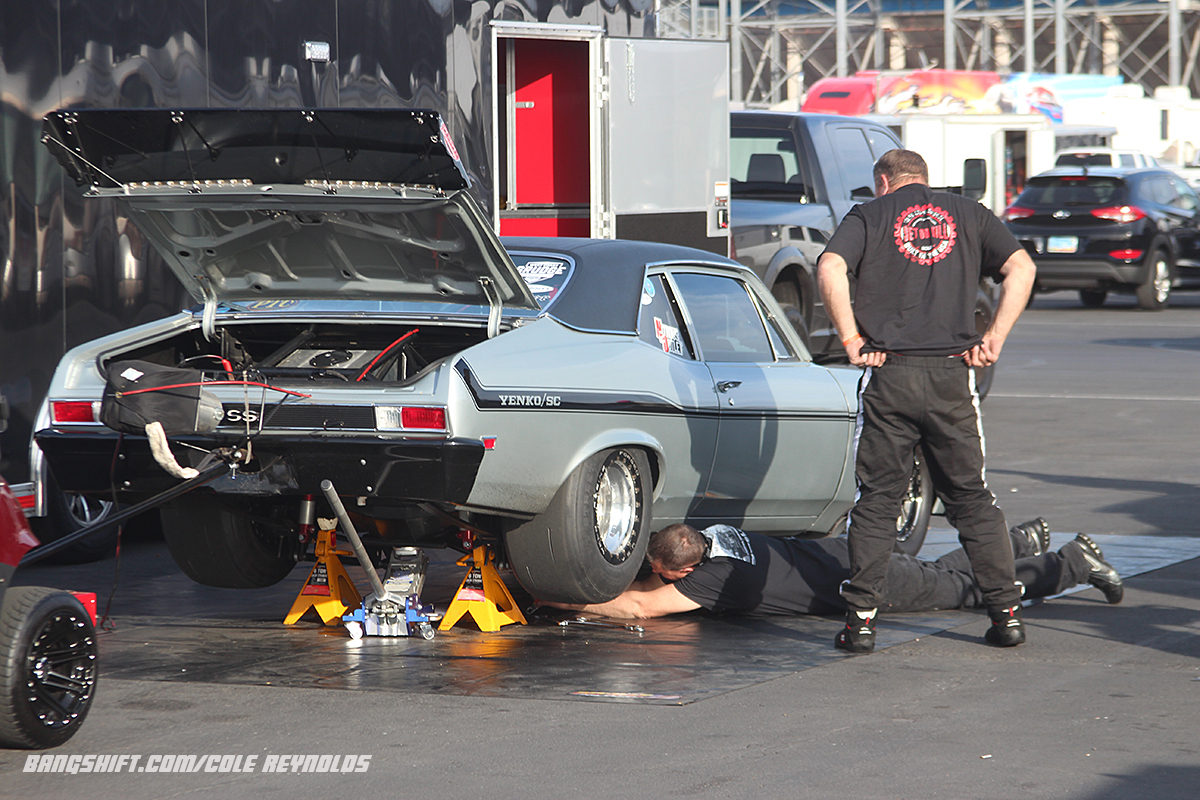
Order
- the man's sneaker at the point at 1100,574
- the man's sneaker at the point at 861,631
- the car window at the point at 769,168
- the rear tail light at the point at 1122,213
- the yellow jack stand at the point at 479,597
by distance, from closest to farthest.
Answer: the man's sneaker at the point at 861,631 < the yellow jack stand at the point at 479,597 < the man's sneaker at the point at 1100,574 < the car window at the point at 769,168 < the rear tail light at the point at 1122,213

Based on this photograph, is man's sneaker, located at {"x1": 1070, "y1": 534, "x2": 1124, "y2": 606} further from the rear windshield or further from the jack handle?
the rear windshield

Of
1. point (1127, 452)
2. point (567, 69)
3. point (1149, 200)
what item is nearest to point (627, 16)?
point (567, 69)

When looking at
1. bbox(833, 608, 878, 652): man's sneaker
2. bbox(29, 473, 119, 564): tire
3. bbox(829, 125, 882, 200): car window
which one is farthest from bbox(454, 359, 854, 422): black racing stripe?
bbox(829, 125, 882, 200): car window

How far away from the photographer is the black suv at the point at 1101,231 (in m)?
23.4

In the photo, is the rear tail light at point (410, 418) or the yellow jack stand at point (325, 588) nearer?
the rear tail light at point (410, 418)

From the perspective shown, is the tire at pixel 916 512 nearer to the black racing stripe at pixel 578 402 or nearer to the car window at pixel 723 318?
the car window at pixel 723 318

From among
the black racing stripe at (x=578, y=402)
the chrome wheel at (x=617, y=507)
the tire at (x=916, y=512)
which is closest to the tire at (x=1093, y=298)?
the tire at (x=916, y=512)

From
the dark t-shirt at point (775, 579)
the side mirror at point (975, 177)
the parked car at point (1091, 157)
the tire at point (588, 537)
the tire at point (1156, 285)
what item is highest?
the parked car at point (1091, 157)

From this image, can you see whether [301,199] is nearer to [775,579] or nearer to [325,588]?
[325,588]

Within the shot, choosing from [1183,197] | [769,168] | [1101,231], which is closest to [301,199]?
[769,168]

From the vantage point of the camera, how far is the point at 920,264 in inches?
246

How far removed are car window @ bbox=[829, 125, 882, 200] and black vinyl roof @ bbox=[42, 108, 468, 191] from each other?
24.5ft

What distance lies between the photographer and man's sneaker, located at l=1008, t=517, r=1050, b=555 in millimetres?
7465

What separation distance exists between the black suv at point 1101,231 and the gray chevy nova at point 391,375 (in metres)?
17.1
